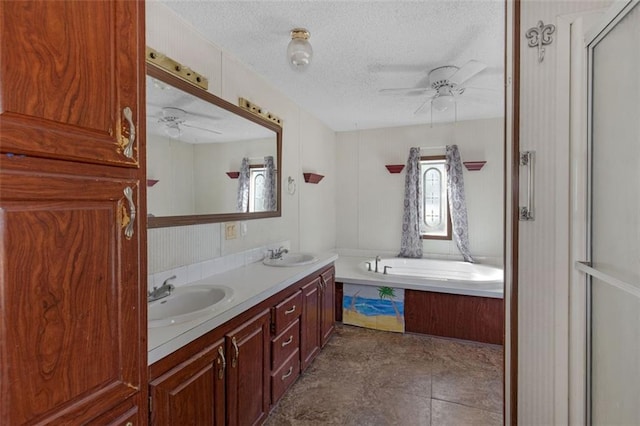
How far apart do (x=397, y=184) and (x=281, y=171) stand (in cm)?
208

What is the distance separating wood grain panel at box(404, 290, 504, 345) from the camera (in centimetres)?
290

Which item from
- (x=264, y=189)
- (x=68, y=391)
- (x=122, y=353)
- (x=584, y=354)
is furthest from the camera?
(x=264, y=189)

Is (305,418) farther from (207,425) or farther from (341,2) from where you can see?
(341,2)

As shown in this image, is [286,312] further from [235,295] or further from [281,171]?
[281,171]

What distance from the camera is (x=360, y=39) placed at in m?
2.05

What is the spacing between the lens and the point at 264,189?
2670 millimetres

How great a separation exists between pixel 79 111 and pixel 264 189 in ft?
6.51

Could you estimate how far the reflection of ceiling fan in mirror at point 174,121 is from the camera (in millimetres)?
1771

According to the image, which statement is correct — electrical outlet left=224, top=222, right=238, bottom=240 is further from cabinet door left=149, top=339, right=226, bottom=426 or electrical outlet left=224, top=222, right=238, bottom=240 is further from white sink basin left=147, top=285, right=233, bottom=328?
cabinet door left=149, top=339, right=226, bottom=426

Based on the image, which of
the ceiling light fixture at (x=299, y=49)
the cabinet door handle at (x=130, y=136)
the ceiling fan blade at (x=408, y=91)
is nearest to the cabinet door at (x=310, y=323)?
the ceiling light fixture at (x=299, y=49)

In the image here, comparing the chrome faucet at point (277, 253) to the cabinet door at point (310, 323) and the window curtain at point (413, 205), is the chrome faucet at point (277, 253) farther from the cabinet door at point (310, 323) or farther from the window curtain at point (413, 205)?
the window curtain at point (413, 205)

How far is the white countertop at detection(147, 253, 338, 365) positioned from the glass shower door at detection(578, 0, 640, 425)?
1427mm

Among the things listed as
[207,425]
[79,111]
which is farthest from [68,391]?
[207,425]

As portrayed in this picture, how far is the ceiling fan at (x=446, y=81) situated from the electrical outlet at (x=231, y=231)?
1810 mm
